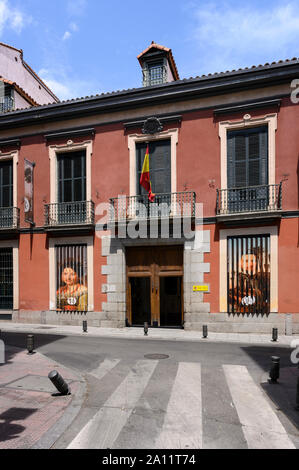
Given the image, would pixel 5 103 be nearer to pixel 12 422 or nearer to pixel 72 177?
pixel 72 177

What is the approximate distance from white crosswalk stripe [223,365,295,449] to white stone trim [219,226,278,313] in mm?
6569

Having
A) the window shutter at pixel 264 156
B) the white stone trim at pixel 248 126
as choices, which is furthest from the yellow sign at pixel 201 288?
the window shutter at pixel 264 156

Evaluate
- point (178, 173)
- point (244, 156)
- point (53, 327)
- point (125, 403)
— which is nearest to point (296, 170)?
point (244, 156)

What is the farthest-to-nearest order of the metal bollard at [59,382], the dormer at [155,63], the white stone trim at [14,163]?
the white stone trim at [14,163] < the dormer at [155,63] < the metal bollard at [59,382]

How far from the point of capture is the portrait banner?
18.4 m

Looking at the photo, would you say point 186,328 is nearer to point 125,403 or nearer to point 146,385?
point 146,385

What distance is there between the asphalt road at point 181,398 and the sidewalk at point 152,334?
1372 millimetres

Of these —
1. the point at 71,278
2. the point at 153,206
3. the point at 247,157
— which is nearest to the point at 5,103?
the point at 71,278

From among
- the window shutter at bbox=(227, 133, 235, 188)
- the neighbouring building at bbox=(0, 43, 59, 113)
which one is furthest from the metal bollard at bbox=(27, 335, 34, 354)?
the neighbouring building at bbox=(0, 43, 59, 113)

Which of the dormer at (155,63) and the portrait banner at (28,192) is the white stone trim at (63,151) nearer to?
the portrait banner at (28,192)

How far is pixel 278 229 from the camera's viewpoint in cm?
1514

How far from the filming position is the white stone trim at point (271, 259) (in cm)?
1508

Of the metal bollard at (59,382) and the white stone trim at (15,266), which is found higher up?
the white stone trim at (15,266)

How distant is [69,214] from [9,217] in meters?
3.87
